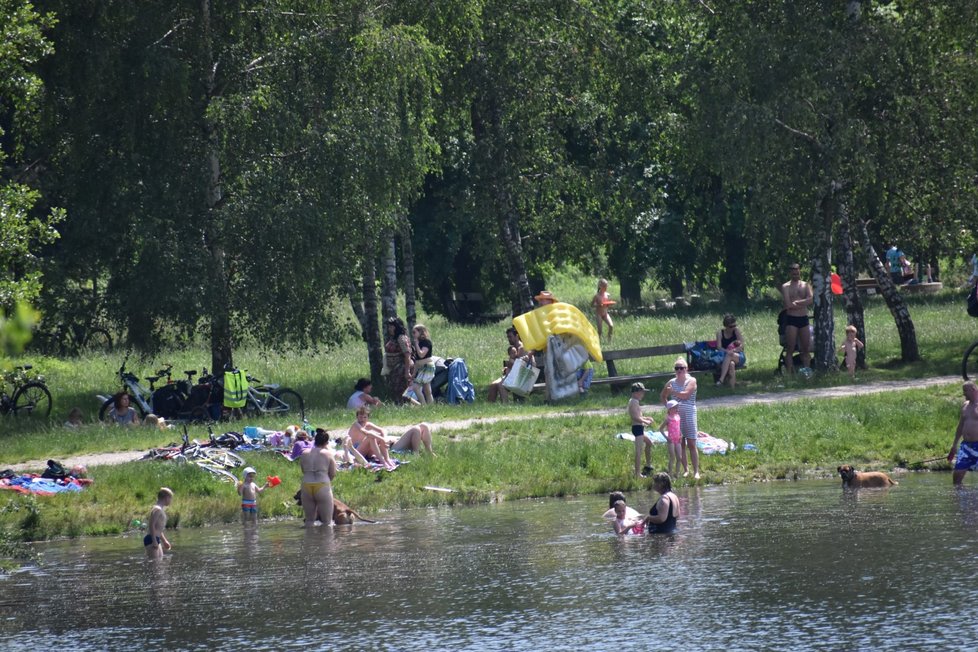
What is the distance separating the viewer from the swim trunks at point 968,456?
2042cm

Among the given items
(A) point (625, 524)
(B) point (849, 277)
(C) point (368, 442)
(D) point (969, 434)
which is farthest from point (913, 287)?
(A) point (625, 524)

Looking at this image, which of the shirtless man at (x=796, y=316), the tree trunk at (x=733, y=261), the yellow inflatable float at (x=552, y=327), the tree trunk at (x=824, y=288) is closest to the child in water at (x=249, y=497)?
the yellow inflatable float at (x=552, y=327)

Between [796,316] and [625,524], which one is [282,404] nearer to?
[796,316]

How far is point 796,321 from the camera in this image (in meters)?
29.0

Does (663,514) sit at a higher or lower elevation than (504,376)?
lower

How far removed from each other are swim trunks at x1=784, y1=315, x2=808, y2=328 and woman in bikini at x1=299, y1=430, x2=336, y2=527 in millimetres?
12526

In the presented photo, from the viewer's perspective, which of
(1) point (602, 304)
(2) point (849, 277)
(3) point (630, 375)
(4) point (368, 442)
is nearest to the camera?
(4) point (368, 442)

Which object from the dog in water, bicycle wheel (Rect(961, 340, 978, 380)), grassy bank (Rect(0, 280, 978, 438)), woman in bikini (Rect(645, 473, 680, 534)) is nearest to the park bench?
grassy bank (Rect(0, 280, 978, 438))

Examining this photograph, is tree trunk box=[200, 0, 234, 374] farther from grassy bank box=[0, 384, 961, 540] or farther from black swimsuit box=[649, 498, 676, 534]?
black swimsuit box=[649, 498, 676, 534]

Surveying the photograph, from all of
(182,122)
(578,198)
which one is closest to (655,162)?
(578,198)

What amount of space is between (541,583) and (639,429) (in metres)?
7.02

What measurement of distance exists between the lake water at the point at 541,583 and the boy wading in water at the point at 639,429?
6.12ft

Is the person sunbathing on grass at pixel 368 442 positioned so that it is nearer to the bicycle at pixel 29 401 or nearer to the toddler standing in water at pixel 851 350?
the bicycle at pixel 29 401

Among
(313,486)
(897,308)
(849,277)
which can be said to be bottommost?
(313,486)
